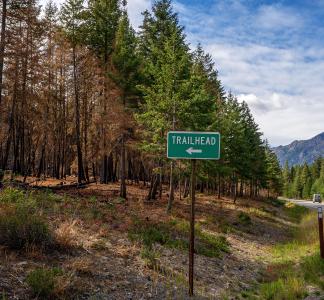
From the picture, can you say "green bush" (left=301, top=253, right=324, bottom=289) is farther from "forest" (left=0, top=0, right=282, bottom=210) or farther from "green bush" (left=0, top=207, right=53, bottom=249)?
"forest" (left=0, top=0, right=282, bottom=210)

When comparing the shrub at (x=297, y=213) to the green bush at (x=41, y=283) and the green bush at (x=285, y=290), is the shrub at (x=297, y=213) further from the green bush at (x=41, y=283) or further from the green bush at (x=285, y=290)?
the green bush at (x=41, y=283)

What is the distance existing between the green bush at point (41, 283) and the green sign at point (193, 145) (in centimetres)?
320

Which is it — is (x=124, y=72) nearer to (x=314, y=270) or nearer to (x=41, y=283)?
(x=314, y=270)

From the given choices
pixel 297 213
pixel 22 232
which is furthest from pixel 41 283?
pixel 297 213

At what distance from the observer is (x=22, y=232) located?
7918 mm

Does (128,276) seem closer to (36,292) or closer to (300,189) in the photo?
(36,292)

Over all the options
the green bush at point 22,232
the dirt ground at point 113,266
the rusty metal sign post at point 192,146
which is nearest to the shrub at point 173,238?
the dirt ground at point 113,266

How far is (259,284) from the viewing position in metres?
9.94

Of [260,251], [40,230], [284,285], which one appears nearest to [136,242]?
[40,230]

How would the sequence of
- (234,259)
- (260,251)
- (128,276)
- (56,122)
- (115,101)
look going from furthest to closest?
(56,122)
(115,101)
(260,251)
(234,259)
(128,276)

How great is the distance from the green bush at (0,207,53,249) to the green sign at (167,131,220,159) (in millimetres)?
3392

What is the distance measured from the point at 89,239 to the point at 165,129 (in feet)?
38.7

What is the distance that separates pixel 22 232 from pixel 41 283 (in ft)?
7.17

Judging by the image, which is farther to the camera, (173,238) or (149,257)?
(173,238)
